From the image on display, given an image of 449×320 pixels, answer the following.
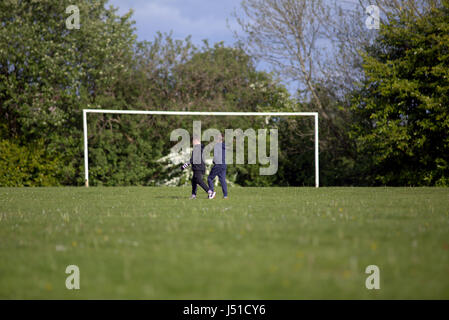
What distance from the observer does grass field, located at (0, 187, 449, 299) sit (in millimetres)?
3926

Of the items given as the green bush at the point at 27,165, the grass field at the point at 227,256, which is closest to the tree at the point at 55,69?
the green bush at the point at 27,165

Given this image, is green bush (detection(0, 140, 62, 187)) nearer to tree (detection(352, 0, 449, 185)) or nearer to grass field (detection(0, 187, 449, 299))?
tree (detection(352, 0, 449, 185))

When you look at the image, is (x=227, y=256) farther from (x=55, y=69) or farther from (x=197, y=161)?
(x=55, y=69)

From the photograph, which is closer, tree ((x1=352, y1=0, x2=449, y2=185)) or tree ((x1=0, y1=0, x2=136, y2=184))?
tree ((x1=352, y1=0, x2=449, y2=185))

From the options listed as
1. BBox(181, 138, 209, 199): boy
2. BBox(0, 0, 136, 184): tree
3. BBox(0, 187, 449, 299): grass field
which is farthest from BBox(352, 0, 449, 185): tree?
BBox(0, 187, 449, 299): grass field

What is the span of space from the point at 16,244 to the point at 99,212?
4012 millimetres

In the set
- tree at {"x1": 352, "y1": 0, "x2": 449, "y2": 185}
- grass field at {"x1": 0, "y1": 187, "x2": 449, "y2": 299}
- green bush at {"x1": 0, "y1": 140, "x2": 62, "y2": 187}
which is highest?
tree at {"x1": 352, "y1": 0, "x2": 449, "y2": 185}

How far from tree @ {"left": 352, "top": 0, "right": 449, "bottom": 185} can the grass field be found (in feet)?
43.2

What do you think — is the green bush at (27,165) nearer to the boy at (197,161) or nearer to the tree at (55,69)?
the tree at (55,69)

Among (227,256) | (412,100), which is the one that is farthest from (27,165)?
(227,256)

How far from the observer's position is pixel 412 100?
21672 mm

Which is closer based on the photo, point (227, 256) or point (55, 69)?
point (227, 256)

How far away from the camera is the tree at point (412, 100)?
67.7 feet

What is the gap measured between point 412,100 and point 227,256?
18.9 m
